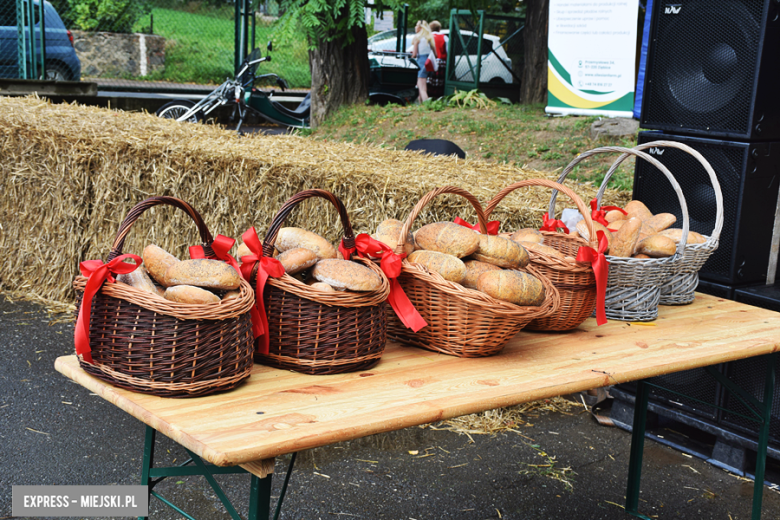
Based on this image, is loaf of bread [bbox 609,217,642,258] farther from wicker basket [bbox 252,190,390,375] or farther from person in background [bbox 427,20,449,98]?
person in background [bbox 427,20,449,98]

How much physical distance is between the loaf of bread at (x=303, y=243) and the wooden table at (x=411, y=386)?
12.8 inches

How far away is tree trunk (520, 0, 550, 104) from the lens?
9883mm

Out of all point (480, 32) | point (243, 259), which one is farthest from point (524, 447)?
point (480, 32)

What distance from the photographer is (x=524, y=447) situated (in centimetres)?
330

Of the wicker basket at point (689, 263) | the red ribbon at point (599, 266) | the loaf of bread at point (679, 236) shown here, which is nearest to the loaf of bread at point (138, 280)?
the red ribbon at point (599, 266)

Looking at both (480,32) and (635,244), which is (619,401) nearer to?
(635,244)

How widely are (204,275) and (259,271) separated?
0.14 meters

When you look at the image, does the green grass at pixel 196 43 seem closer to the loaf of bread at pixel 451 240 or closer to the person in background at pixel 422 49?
the person in background at pixel 422 49

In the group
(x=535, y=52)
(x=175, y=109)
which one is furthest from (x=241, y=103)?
(x=535, y=52)

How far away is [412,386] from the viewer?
168 cm

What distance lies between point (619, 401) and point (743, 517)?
2.80 ft

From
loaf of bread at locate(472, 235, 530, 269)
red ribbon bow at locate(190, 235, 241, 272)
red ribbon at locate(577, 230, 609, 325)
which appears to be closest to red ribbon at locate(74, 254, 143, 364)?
red ribbon bow at locate(190, 235, 241, 272)

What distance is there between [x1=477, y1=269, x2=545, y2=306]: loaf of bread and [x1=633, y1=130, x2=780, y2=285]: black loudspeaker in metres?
1.54

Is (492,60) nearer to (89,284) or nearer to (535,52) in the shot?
(535,52)
